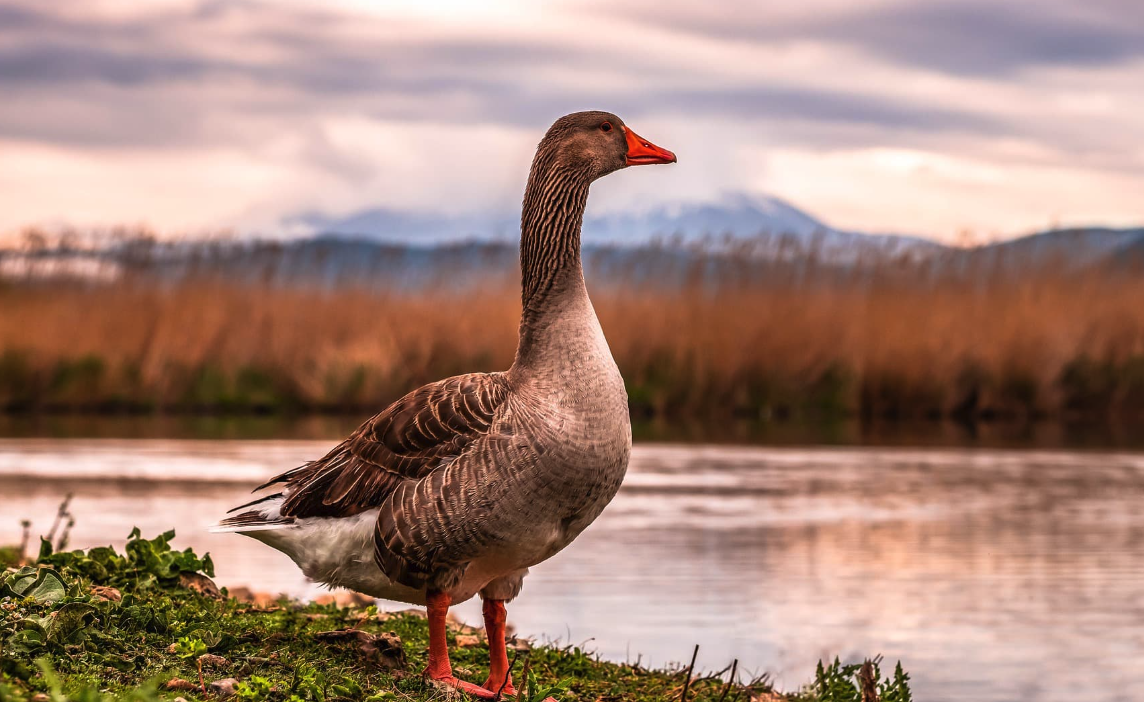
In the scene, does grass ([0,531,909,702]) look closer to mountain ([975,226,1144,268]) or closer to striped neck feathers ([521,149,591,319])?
striped neck feathers ([521,149,591,319])

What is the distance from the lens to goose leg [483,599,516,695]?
5.63 m

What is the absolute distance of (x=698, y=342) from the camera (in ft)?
71.0

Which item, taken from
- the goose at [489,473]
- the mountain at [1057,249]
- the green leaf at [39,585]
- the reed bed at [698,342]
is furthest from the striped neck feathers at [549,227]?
the mountain at [1057,249]

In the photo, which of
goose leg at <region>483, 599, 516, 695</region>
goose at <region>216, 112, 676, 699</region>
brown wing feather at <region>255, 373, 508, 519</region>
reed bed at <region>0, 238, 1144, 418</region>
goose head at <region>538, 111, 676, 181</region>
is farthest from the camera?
reed bed at <region>0, 238, 1144, 418</region>

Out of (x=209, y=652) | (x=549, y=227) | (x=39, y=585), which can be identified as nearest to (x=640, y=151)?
(x=549, y=227)

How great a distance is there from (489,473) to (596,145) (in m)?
1.74

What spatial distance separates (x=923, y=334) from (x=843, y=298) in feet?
5.43

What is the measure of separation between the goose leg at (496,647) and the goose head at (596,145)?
204 centimetres

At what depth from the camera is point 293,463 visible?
47.9 feet

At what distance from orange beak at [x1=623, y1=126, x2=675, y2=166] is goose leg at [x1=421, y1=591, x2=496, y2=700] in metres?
2.22

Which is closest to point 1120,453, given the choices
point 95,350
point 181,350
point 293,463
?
point 293,463

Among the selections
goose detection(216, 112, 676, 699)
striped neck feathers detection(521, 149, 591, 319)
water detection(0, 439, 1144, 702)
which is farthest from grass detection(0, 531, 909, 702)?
striped neck feathers detection(521, 149, 591, 319)

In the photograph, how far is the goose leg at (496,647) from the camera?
222 inches

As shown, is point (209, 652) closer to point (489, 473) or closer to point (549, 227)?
point (489, 473)
